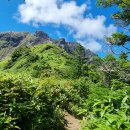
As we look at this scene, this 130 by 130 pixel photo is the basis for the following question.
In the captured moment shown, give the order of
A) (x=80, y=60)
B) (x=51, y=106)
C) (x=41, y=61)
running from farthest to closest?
(x=41, y=61)
(x=80, y=60)
(x=51, y=106)

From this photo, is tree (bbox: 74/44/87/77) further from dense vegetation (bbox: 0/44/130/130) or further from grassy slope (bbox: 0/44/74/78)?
dense vegetation (bbox: 0/44/130/130)

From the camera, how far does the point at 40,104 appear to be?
33.2 feet

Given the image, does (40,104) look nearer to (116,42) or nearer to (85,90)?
(85,90)

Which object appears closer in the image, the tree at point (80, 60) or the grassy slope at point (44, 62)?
the grassy slope at point (44, 62)

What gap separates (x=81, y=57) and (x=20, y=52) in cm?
2379

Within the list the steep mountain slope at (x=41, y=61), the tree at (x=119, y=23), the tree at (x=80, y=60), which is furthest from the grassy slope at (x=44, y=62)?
the tree at (x=119, y=23)

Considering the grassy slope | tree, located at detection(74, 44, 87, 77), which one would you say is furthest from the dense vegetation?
tree, located at detection(74, 44, 87, 77)

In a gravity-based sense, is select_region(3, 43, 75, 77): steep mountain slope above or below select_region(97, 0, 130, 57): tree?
above

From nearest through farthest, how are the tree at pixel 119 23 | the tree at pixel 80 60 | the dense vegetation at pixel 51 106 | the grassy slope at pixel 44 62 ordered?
the dense vegetation at pixel 51 106 → the tree at pixel 119 23 → the grassy slope at pixel 44 62 → the tree at pixel 80 60

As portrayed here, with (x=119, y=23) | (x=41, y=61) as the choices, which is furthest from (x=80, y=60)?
(x=119, y=23)

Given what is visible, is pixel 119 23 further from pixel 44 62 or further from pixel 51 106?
pixel 44 62

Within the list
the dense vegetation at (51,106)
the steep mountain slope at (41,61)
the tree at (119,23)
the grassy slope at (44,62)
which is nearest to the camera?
the dense vegetation at (51,106)

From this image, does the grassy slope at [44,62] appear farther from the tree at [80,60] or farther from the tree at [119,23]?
the tree at [119,23]

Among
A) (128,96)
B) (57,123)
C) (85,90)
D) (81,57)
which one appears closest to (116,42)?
(85,90)
